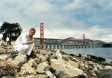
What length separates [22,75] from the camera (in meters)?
28.7

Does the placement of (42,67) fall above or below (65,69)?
above

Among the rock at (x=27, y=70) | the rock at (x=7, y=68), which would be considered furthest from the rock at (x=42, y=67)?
the rock at (x=7, y=68)

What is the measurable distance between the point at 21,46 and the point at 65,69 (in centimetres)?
428

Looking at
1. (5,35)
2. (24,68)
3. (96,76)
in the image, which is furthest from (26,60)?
(5,35)

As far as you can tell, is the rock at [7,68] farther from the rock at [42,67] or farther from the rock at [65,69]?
the rock at [65,69]

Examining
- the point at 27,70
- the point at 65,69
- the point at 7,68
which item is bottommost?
the point at 65,69

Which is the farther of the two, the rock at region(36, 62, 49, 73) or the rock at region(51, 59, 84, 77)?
the rock at region(51, 59, 84, 77)

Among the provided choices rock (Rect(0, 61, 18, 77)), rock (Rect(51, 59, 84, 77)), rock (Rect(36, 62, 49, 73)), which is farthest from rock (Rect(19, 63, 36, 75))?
rock (Rect(51, 59, 84, 77))

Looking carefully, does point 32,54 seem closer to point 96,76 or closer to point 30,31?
point 30,31

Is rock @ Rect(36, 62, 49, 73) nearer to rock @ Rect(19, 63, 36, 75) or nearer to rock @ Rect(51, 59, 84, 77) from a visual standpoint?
rock @ Rect(19, 63, 36, 75)

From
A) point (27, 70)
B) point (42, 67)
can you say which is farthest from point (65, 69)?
point (27, 70)

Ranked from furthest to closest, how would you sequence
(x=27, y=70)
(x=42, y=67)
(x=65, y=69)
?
(x=65, y=69) < (x=42, y=67) < (x=27, y=70)

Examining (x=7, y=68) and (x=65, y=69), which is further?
(x=65, y=69)

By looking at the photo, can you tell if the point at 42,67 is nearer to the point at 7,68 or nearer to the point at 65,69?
the point at 65,69
